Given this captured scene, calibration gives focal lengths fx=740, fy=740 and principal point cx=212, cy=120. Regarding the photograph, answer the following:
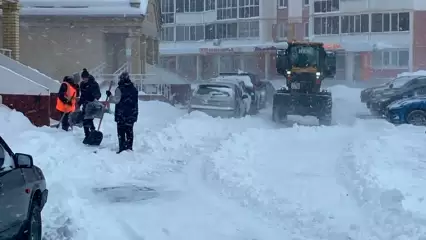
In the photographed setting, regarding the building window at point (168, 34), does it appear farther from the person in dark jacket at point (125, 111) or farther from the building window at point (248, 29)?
the person in dark jacket at point (125, 111)

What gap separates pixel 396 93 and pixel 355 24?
26.9 m

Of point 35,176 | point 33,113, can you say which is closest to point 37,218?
point 35,176

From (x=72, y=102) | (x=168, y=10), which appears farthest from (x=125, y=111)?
(x=168, y=10)

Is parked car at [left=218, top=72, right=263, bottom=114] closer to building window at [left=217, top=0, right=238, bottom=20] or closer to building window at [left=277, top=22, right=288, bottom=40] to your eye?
building window at [left=277, top=22, right=288, bottom=40]

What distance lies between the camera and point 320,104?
24.3 meters

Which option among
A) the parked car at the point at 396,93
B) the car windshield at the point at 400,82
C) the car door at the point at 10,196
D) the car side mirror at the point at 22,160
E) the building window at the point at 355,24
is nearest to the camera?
the car door at the point at 10,196

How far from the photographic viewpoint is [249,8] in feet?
209

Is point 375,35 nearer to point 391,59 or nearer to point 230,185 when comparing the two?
point 391,59

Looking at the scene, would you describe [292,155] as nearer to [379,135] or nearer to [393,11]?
[379,135]

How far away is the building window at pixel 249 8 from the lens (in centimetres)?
6328

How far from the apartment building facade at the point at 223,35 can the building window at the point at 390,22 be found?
7.86 m

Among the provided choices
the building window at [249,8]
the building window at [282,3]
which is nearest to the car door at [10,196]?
the building window at [249,8]

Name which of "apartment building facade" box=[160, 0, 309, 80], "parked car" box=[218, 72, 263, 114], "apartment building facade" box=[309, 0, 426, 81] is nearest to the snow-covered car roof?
"parked car" box=[218, 72, 263, 114]

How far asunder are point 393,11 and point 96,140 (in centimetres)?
4202
